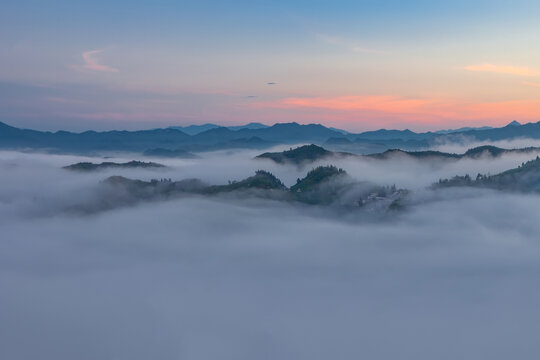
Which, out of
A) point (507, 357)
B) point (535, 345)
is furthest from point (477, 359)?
point (535, 345)

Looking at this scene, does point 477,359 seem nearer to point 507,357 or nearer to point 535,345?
point 507,357
